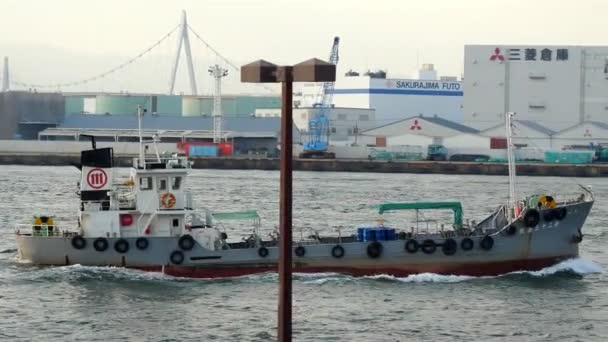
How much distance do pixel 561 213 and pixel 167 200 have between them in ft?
29.5

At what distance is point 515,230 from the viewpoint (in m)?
30.1

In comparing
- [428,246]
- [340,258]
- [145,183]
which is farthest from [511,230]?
[145,183]

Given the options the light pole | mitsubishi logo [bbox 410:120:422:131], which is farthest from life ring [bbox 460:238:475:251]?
mitsubishi logo [bbox 410:120:422:131]

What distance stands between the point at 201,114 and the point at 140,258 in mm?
79839

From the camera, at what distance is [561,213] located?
3034cm

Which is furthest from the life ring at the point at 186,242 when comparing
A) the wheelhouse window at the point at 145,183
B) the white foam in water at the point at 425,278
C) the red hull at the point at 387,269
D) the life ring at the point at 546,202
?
the life ring at the point at 546,202

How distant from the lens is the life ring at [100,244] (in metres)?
29.7

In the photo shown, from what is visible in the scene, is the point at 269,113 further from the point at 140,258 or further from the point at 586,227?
the point at 140,258

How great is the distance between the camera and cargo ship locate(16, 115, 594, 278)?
2973cm

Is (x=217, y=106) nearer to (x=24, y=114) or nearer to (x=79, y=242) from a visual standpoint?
(x=24, y=114)

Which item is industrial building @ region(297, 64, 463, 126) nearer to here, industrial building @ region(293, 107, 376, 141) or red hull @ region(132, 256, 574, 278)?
industrial building @ region(293, 107, 376, 141)

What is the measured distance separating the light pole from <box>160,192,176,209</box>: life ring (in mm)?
15022

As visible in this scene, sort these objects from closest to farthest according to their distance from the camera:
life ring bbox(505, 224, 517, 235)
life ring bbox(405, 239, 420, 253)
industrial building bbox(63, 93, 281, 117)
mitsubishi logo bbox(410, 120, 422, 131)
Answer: life ring bbox(405, 239, 420, 253) < life ring bbox(505, 224, 517, 235) < mitsubishi logo bbox(410, 120, 422, 131) < industrial building bbox(63, 93, 281, 117)

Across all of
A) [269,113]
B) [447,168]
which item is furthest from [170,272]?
[269,113]
